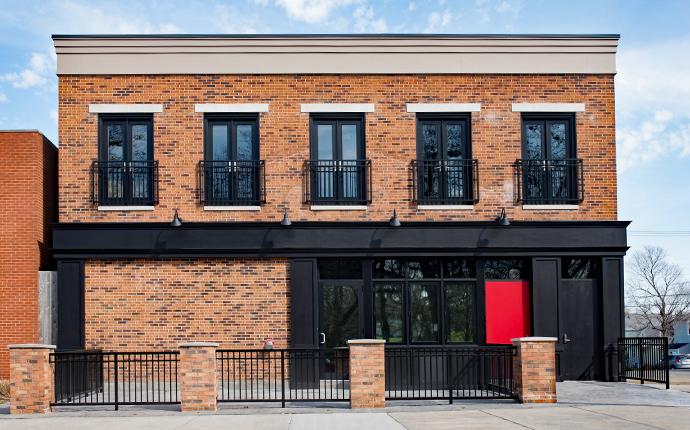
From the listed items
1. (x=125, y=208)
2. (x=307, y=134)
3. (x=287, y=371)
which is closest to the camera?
(x=287, y=371)

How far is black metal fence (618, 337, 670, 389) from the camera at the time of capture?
17.8 metres

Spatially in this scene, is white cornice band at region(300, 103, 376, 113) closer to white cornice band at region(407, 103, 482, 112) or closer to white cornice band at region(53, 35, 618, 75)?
white cornice band at region(53, 35, 618, 75)

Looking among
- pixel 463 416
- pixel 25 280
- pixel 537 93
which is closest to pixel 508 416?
pixel 463 416

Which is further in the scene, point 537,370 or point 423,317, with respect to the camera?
point 423,317

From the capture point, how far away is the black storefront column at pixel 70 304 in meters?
18.2

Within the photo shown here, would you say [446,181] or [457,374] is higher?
[446,181]

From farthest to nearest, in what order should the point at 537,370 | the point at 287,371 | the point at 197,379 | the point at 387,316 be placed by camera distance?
the point at 387,316 < the point at 287,371 < the point at 537,370 < the point at 197,379

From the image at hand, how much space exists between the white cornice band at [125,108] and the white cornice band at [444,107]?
5.89 m

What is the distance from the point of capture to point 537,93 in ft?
62.7

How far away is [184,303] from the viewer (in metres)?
18.3

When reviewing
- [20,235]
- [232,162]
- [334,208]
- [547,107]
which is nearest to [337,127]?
[334,208]

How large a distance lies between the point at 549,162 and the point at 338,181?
499 cm

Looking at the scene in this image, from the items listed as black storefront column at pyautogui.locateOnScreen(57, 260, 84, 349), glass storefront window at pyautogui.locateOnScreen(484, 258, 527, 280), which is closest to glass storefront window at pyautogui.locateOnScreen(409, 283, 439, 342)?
glass storefront window at pyautogui.locateOnScreen(484, 258, 527, 280)

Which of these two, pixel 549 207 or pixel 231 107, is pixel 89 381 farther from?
pixel 549 207
